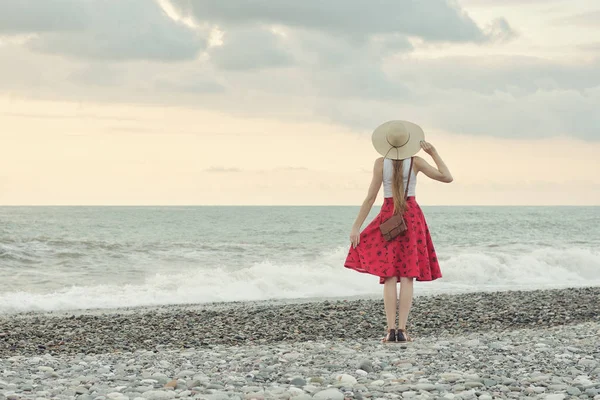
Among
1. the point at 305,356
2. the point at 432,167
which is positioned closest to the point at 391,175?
the point at 432,167

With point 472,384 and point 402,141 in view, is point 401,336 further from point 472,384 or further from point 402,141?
point 472,384

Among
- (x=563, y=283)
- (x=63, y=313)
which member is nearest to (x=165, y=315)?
(x=63, y=313)

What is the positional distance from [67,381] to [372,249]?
11.0ft

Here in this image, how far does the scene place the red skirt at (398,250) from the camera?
7434 millimetres

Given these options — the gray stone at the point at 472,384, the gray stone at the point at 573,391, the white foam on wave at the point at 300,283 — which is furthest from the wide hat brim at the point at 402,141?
the white foam on wave at the point at 300,283

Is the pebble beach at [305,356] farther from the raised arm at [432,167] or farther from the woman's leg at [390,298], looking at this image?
the raised arm at [432,167]

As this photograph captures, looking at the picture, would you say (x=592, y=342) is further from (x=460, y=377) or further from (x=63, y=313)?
(x=63, y=313)

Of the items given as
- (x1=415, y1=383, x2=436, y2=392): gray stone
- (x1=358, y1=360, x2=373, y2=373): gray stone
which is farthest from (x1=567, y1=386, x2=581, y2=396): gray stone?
(x1=358, y1=360, x2=373, y2=373): gray stone

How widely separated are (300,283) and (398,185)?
10.8 m

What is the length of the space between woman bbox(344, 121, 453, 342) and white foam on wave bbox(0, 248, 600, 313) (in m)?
8.44

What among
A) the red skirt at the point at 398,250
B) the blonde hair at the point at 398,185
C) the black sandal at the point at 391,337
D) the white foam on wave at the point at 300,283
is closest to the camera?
the blonde hair at the point at 398,185

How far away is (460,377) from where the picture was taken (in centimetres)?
558

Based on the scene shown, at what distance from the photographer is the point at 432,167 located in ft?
24.2

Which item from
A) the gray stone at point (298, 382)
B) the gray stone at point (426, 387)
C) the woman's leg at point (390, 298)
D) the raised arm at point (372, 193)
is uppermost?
the raised arm at point (372, 193)
